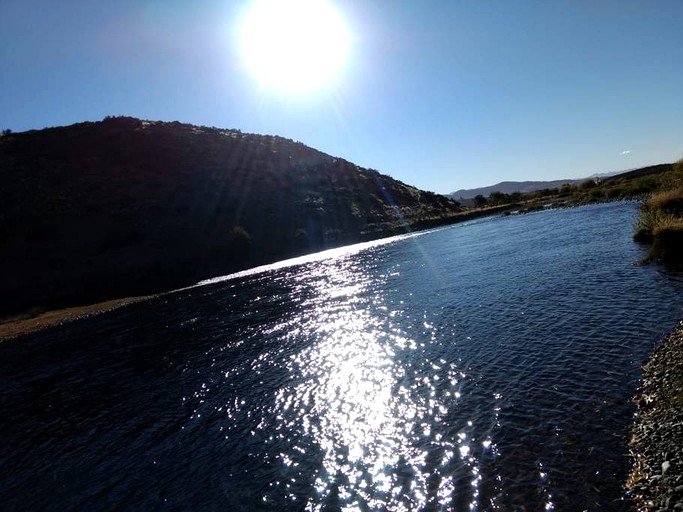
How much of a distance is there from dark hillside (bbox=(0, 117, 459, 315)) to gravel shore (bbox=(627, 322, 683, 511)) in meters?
69.0

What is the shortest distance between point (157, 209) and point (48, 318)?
45.1 m

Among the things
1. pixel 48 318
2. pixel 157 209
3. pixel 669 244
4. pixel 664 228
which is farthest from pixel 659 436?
pixel 157 209

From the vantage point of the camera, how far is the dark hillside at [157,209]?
72938mm

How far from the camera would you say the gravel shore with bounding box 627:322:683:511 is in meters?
9.49

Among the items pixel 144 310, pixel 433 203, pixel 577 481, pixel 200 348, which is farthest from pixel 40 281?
pixel 433 203

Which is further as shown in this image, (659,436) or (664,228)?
(664,228)

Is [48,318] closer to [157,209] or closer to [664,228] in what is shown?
[157,209]

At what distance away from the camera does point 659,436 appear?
37.0ft

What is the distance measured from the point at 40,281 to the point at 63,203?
1188 inches

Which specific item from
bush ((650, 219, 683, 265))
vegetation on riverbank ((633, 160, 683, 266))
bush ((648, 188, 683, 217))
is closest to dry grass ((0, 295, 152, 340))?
bush ((650, 219, 683, 265))

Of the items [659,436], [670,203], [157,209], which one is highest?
[157,209]

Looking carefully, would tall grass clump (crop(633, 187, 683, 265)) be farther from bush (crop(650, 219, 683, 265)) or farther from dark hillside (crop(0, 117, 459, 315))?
dark hillside (crop(0, 117, 459, 315))

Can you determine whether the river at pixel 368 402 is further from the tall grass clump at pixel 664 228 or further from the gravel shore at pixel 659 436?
the tall grass clump at pixel 664 228

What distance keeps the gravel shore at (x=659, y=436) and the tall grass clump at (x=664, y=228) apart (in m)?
15.3
